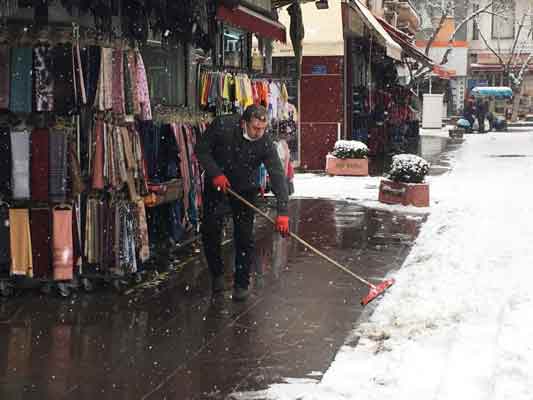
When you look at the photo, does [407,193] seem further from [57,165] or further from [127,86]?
[57,165]

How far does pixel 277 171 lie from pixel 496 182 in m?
11.3

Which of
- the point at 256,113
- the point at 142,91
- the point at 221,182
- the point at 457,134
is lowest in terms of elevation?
the point at 457,134

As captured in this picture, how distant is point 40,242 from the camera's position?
25.2 ft

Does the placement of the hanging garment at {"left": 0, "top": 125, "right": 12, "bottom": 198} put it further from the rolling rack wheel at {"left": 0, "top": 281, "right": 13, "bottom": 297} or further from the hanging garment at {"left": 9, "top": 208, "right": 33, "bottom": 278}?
the rolling rack wheel at {"left": 0, "top": 281, "right": 13, "bottom": 297}

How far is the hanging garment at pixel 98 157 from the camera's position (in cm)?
763

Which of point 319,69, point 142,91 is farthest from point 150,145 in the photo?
point 319,69

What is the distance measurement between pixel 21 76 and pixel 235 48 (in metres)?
6.04

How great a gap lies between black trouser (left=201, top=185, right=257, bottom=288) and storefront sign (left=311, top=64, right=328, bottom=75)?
12001 mm

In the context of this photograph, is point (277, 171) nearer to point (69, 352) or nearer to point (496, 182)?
point (69, 352)

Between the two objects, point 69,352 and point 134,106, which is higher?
point 134,106

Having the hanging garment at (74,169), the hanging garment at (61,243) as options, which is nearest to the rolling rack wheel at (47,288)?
the hanging garment at (61,243)

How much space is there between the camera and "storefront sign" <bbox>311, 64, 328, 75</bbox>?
1956 cm

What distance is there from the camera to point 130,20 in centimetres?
848

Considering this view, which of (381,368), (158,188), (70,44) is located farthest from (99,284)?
(381,368)
